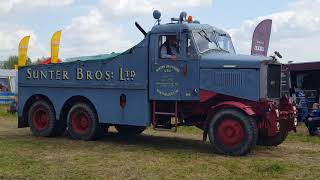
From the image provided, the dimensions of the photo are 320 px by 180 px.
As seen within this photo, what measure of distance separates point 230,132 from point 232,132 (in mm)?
43

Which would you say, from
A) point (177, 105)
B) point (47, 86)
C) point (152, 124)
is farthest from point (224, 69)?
point (47, 86)

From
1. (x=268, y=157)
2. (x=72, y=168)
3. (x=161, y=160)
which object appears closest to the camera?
(x=72, y=168)

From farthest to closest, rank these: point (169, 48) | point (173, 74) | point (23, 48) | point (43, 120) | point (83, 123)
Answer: point (23, 48) → point (43, 120) → point (83, 123) → point (169, 48) → point (173, 74)

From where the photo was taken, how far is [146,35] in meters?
11.8

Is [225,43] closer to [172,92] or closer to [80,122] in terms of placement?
[172,92]

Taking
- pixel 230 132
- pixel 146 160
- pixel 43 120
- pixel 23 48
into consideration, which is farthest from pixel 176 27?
pixel 23 48

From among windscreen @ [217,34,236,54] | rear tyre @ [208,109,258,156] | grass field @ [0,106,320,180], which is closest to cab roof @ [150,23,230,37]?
windscreen @ [217,34,236,54]

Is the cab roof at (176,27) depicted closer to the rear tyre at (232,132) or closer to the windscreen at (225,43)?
the windscreen at (225,43)

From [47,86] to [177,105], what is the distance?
3809 millimetres

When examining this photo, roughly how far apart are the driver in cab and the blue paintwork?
103mm

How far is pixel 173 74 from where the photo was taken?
11.2 meters

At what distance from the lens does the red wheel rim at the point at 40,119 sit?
13.7m

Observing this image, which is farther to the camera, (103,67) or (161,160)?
(103,67)

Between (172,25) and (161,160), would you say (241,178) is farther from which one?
(172,25)
